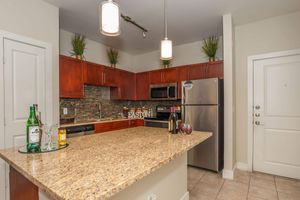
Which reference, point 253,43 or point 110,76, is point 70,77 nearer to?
point 110,76

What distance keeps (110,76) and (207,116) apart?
2.32m

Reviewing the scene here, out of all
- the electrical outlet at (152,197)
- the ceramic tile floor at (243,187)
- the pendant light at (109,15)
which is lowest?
the ceramic tile floor at (243,187)

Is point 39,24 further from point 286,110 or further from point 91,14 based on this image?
point 286,110

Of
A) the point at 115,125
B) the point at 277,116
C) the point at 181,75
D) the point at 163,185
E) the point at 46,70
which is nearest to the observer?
the point at 163,185

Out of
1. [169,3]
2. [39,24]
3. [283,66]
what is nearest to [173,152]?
[169,3]

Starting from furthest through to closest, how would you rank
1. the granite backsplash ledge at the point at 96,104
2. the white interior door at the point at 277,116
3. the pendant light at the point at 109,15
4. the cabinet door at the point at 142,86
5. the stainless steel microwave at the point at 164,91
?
the cabinet door at the point at 142,86, the stainless steel microwave at the point at 164,91, the granite backsplash ledge at the point at 96,104, the white interior door at the point at 277,116, the pendant light at the point at 109,15

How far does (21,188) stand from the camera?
3.86ft

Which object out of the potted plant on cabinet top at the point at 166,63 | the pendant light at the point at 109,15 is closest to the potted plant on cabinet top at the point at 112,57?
the potted plant on cabinet top at the point at 166,63

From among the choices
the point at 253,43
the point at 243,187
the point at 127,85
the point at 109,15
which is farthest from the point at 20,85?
the point at 253,43

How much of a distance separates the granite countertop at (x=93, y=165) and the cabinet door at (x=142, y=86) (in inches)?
121

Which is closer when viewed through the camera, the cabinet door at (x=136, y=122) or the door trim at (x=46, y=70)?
the door trim at (x=46, y=70)

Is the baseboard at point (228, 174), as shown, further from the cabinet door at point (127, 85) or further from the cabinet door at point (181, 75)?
the cabinet door at point (127, 85)

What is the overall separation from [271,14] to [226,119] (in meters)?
1.88

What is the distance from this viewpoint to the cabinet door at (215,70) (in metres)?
3.42
